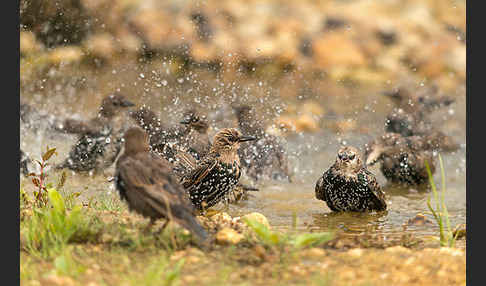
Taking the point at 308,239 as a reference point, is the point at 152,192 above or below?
above

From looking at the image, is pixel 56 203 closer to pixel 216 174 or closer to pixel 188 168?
pixel 216 174

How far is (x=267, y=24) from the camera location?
14.6 m

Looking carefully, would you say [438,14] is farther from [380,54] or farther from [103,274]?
[103,274]

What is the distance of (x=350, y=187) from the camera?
686cm

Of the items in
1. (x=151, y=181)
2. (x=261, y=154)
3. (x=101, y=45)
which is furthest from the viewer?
(x=101, y=45)

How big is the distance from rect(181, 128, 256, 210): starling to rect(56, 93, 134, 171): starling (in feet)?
9.63

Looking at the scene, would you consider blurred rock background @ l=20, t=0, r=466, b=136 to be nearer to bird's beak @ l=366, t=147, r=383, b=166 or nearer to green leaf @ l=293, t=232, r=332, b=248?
bird's beak @ l=366, t=147, r=383, b=166

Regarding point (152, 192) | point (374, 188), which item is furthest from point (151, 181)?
point (374, 188)

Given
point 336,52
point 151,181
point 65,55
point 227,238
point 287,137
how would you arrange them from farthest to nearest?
1. point 336,52
2. point 65,55
3. point 287,137
4. point 227,238
5. point 151,181

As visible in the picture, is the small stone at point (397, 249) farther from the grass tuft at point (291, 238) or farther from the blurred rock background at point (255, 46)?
the blurred rock background at point (255, 46)

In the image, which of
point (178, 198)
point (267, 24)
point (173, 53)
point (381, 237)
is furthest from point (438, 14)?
point (178, 198)

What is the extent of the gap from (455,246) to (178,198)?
2.23 metres

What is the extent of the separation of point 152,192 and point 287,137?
6.86 metres

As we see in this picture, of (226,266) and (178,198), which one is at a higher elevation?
(178,198)
